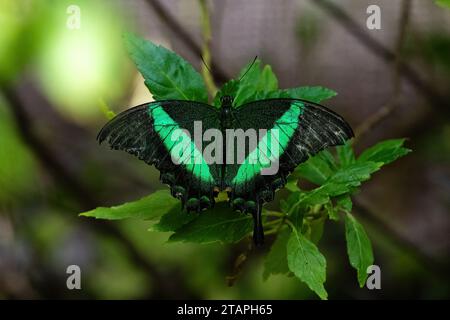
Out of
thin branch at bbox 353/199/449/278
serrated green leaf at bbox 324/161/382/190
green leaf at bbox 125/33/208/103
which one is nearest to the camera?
serrated green leaf at bbox 324/161/382/190

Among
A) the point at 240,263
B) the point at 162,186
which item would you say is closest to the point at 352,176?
the point at 240,263

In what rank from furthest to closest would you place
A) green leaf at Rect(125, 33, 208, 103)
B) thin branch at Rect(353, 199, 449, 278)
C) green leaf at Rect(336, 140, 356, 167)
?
thin branch at Rect(353, 199, 449, 278) → green leaf at Rect(336, 140, 356, 167) → green leaf at Rect(125, 33, 208, 103)

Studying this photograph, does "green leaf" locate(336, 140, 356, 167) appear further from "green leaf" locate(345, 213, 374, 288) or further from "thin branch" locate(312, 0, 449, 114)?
"thin branch" locate(312, 0, 449, 114)

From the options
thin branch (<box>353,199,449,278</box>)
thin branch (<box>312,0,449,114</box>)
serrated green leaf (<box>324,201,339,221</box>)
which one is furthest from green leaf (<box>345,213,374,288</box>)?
thin branch (<box>312,0,449,114</box>)

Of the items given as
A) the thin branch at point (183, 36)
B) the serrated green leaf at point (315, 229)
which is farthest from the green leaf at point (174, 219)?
the thin branch at point (183, 36)

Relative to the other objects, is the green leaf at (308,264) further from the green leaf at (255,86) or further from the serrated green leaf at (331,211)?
the green leaf at (255,86)

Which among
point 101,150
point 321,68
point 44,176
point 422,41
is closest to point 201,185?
point 44,176
